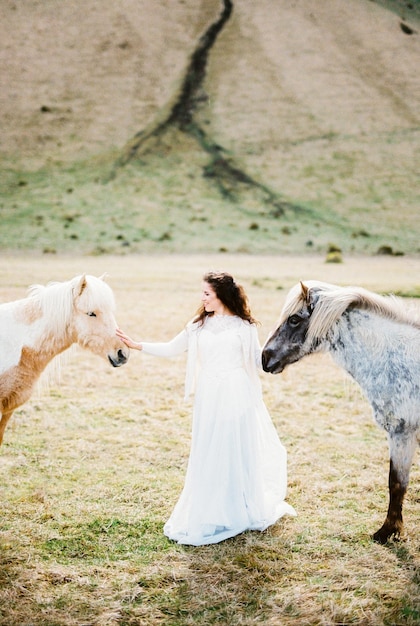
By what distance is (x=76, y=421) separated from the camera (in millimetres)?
6645

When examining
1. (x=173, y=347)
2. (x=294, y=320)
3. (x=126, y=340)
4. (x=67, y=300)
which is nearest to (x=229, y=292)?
(x=294, y=320)

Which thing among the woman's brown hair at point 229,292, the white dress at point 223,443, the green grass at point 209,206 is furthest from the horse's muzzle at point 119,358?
the green grass at point 209,206

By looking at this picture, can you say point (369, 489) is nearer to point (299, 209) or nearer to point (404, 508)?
point (404, 508)

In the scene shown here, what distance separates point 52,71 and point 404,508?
49.2 metres

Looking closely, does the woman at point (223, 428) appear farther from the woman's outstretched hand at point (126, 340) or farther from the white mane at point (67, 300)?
the white mane at point (67, 300)

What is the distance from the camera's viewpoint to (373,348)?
404 cm

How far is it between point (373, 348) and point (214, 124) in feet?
139

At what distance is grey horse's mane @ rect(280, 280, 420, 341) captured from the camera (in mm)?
4004

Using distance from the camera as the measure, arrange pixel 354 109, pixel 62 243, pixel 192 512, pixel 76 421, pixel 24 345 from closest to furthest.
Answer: pixel 192 512 < pixel 24 345 < pixel 76 421 < pixel 62 243 < pixel 354 109

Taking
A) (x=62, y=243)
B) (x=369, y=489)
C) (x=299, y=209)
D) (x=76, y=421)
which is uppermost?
(x=369, y=489)

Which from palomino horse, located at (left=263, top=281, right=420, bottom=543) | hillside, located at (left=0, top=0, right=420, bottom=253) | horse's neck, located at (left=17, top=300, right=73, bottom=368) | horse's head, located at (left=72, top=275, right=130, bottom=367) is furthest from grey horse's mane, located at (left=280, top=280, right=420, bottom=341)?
hillside, located at (left=0, top=0, right=420, bottom=253)

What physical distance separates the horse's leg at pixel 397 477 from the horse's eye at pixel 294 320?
118 centimetres

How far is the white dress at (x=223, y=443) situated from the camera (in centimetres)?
408

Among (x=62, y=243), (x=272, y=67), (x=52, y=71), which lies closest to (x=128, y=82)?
(x=52, y=71)
